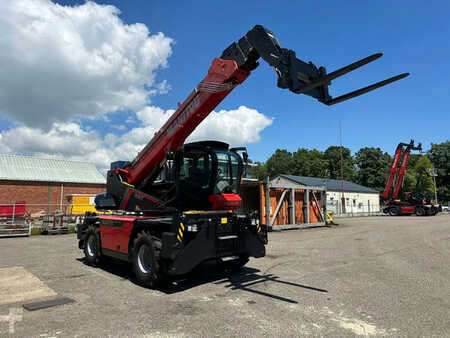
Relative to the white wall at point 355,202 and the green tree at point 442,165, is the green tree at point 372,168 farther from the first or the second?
the white wall at point 355,202

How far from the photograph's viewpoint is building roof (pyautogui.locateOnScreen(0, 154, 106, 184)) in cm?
3484

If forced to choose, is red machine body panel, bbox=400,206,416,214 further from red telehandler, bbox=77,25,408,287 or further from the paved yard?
red telehandler, bbox=77,25,408,287

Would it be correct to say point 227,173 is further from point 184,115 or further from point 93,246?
point 93,246

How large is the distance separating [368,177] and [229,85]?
67.2 metres

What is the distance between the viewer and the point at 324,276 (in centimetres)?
716

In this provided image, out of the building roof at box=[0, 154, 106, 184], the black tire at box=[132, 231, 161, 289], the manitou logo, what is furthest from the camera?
the building roof at box=[0, 154, 106, 184]

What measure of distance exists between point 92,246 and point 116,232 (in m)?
1.88

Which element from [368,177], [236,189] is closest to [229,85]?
[236,189]

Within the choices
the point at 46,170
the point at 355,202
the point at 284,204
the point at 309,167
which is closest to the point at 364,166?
the point at 309,167

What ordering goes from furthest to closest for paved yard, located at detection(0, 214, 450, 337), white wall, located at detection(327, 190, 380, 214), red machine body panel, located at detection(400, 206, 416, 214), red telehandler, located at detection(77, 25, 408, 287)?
1. white wall, located at detection(327, 190, 380, 214)
2. red machine body panel, located at detection(400, 206, 416, 214)
3. red telehandler, located at detection(77, 25, 408, 287)
4. paved yard, located at detection(0, 214, 450, 337)

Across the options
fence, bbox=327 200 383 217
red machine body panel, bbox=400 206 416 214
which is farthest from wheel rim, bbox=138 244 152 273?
fence, bbox=327 200 383 217

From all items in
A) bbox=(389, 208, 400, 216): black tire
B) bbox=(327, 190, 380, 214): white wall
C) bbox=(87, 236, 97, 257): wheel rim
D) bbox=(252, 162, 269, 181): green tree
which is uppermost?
bbox=(252, 162, 269, 181): green tree

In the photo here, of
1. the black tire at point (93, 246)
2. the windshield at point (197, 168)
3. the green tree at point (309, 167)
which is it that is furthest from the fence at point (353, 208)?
the windshield at point (197, 168)

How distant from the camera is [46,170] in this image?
37250 mm
